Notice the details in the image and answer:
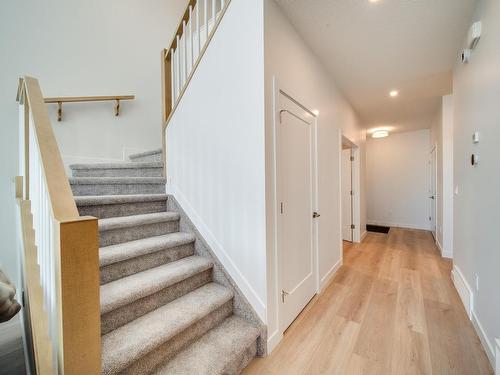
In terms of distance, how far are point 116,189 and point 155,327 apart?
1.42 meters

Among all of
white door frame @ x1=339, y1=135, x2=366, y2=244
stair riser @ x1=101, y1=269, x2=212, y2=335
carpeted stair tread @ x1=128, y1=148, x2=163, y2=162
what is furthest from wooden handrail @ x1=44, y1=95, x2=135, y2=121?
white door frame @ x1=339, y1=135, x2=366, y2=244

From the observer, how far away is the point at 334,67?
277 centimetres

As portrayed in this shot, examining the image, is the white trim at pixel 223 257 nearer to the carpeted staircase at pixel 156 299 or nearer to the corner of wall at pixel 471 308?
the carpeted staircase at pixel 156 299

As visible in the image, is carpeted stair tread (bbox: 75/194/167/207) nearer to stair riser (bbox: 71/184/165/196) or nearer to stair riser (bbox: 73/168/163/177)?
stair riser (bbox: 71/184/165/196)

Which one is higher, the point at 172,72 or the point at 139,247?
the point at 172,72

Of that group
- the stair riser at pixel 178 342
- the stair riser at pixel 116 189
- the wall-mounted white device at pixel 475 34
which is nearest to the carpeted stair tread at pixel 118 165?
the stair riser at pixel 116 189

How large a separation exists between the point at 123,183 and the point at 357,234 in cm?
415

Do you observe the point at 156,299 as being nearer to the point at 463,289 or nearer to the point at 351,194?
the point at 463,289

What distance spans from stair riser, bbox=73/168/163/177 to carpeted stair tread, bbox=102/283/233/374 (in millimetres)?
1429

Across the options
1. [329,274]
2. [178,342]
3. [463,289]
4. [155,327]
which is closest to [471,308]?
[463,289]

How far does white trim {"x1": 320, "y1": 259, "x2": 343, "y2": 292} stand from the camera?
8.51 feet

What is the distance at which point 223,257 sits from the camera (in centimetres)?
184

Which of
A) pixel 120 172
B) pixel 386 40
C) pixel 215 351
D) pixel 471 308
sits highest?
pixel 386 40

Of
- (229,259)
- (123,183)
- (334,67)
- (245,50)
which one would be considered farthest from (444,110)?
(123,183)
